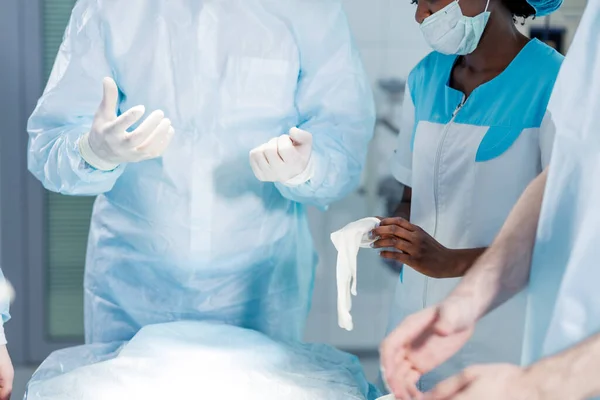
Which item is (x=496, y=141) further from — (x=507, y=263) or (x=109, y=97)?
(x=109, y=97)

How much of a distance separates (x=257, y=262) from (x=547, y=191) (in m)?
0.71

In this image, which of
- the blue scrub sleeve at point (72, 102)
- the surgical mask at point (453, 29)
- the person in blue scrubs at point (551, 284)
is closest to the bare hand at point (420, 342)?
the person in blue scrubs at point (551, 284)

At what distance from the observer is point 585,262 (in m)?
0.79

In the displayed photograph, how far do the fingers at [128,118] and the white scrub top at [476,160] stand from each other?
0.53 metres

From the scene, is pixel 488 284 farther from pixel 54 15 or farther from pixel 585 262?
pixel 54 15

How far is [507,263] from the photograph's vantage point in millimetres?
921

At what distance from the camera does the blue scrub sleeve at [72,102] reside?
134 cm

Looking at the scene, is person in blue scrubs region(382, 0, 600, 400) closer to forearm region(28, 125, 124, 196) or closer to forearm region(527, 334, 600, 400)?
forearm region(527, 334, 600, 400)

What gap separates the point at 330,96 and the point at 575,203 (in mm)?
651

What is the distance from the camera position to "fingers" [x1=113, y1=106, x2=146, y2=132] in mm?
1152

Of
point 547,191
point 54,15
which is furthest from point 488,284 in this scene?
point 54,15

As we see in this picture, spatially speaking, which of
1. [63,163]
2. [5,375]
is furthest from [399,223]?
[5,375]

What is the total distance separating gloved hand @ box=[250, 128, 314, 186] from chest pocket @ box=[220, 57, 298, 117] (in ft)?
0.47

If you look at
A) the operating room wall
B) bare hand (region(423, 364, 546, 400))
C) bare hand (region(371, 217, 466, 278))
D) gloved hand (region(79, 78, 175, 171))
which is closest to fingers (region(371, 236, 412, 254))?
bare hand (region(371, 217, 466, 278))
